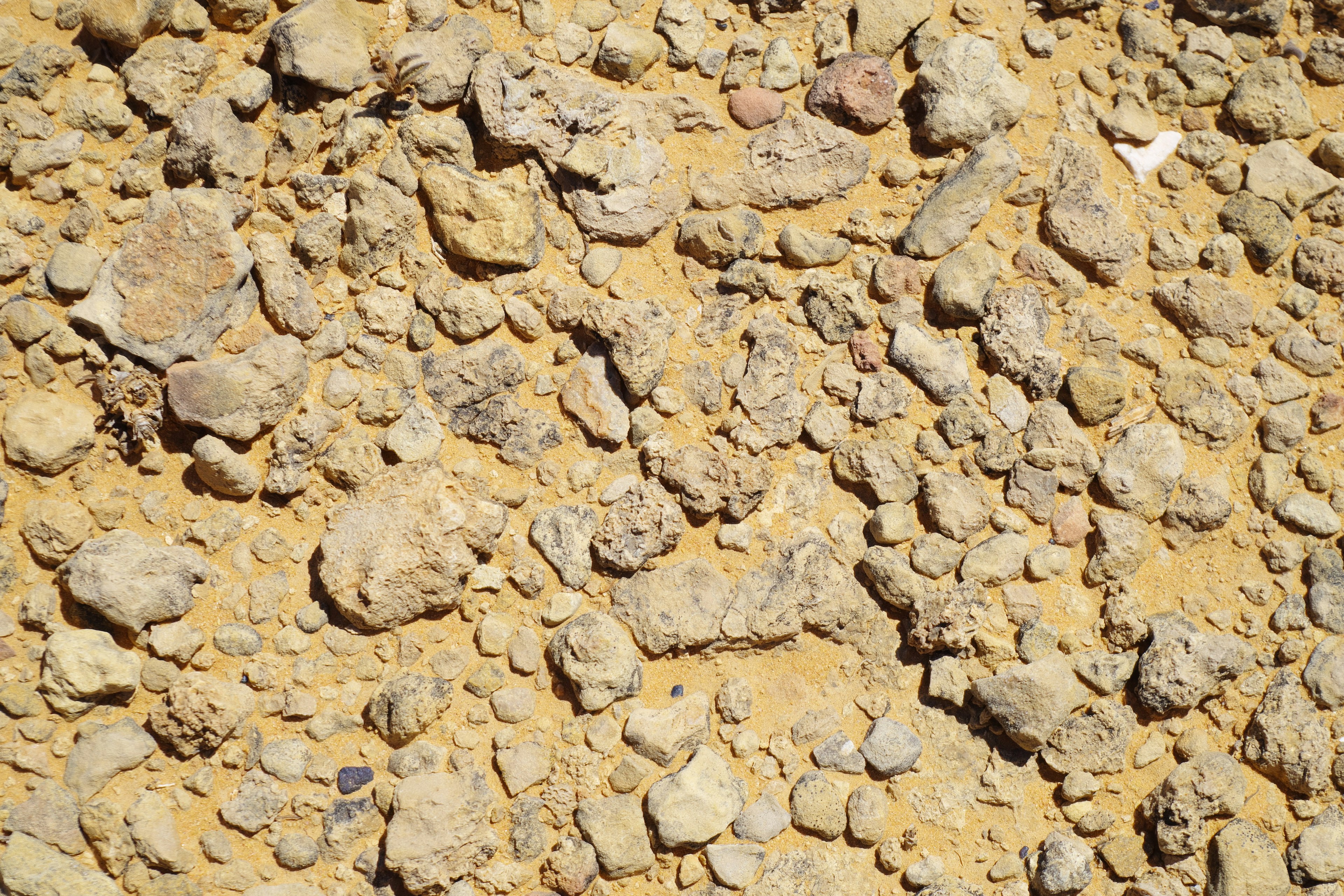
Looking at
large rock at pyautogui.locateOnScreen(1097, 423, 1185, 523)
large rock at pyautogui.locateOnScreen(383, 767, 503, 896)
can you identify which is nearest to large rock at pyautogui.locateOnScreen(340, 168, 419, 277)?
large rock at pyautogui.locateOnScreen(383, 767, 503, 896)

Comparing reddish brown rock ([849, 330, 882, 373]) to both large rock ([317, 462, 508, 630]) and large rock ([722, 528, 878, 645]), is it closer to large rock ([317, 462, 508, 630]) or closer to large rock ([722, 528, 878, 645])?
large rock ([722, 528, 878, 645])

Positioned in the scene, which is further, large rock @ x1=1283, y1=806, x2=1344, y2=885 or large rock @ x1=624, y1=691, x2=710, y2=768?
large rock @ x1=1283, y1=806, x2=1344, y2=885

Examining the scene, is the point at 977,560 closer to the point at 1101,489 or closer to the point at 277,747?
the point at 1101,489

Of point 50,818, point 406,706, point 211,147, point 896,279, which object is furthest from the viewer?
point 896,279

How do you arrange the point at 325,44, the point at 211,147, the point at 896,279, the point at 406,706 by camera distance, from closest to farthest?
1. the point at 406,706
2. the point at 211,147
3. the point at 325,44
4. the point at 896,279

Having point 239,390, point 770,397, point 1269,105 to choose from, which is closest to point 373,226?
point 239,390

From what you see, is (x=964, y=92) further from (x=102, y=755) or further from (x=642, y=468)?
(x=102, y=755)
